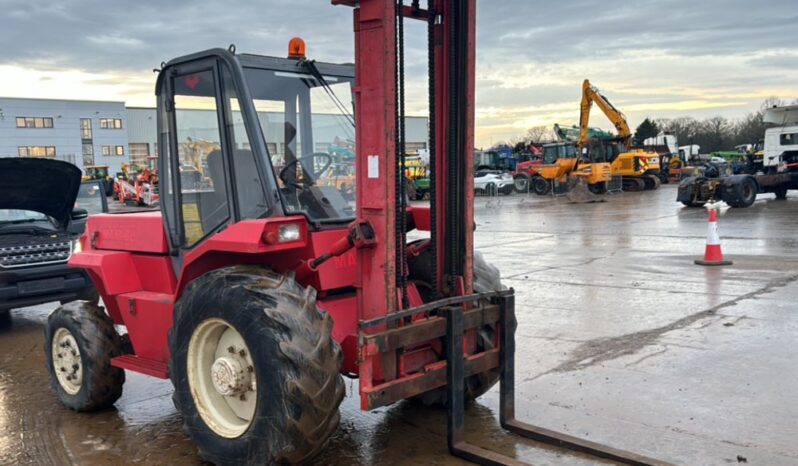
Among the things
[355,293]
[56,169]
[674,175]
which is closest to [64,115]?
[674,175]

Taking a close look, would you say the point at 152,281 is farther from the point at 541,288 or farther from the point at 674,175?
the point at 674,175

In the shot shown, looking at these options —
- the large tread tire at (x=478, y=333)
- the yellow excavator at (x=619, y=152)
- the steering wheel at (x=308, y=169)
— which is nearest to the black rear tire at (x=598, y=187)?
the yellow excavator at (x=619, y=152)

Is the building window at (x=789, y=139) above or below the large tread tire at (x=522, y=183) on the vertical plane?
above

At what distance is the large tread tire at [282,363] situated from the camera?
379 cm

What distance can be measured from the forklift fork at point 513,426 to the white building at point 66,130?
8137cm

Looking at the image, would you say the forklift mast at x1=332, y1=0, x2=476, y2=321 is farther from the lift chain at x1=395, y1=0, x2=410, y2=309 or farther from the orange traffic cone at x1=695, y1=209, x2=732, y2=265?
the orange traffic cone at x1=695, y1=209, x2=732, y2=265

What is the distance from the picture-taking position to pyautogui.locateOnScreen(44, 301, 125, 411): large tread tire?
5.55 meters

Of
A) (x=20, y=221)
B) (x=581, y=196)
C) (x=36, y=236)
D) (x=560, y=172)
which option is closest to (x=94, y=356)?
(x=36, y=236)

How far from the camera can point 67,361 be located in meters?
5.83

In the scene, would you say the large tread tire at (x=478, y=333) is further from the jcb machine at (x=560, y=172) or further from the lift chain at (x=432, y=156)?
the jcb machine at (x=560, y=172)

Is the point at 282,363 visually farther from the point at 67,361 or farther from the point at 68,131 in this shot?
the point at 68,131

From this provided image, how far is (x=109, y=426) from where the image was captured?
17.7 feet

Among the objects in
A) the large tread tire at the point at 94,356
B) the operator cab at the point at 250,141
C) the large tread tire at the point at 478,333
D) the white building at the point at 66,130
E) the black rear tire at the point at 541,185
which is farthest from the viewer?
the white building at the point at 66,130

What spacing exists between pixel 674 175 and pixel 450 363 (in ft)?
145
